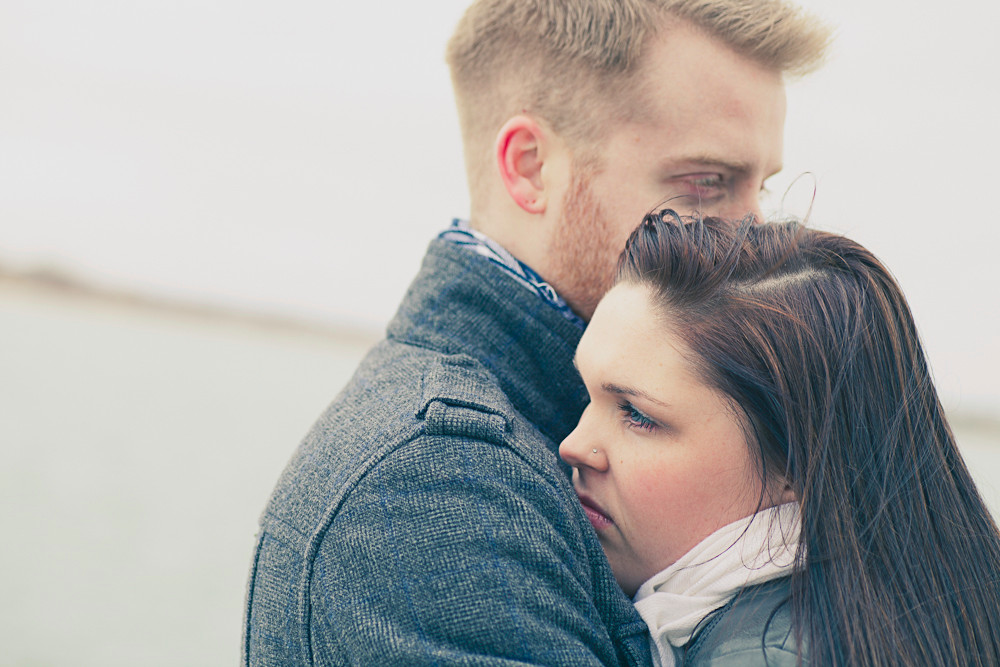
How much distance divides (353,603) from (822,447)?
88cm

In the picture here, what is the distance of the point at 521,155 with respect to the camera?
2322 mm

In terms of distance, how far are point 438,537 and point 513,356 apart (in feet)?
1.90

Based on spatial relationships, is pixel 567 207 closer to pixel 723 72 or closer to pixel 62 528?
pixel 723 72

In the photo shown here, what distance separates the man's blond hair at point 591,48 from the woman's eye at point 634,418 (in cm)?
85

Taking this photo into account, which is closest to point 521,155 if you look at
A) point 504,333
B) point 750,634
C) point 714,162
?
point 714,162

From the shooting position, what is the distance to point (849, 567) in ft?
4.91

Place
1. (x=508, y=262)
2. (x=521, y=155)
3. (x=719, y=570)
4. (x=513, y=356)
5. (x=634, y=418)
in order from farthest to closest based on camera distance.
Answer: (x=521, y=155)
(x=508, y=262)
(x=513, y=356)
(x=634, y=418)
(x=719, y=570)

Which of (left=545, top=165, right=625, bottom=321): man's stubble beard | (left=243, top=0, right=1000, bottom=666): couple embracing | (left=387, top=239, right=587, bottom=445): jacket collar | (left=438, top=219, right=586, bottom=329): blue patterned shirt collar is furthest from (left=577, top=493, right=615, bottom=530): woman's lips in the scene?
(left=545, top=165, right=625, bottom=321): man's stubble beard

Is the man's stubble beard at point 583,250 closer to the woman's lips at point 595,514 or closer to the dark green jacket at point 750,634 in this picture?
the woman's lips at point 595,514

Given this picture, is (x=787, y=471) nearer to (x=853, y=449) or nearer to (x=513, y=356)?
(x=853, y=449)

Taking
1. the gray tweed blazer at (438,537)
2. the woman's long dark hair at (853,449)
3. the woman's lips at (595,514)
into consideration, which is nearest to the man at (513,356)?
the gray tweed blazer at (438,537)

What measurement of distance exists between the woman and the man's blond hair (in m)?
0.73

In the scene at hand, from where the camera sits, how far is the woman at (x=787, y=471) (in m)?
1.50

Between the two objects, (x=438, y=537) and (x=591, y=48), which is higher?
(x=591, y=48)
